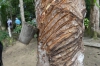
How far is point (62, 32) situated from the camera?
3.83 feet

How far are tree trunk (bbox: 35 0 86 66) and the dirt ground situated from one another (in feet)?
19.2

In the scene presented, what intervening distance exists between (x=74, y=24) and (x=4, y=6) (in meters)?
12.0

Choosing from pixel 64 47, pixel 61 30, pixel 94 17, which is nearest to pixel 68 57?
pixel 64 47

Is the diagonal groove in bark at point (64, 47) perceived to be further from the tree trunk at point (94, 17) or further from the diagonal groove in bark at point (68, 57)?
the tree trunk at point (94, 17)

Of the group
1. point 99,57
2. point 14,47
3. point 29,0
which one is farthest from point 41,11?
point 29,0

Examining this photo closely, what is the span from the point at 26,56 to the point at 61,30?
23.4ft

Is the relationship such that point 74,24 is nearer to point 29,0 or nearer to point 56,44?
point 56,44

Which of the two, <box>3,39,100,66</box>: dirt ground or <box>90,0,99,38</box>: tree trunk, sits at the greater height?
<box>90,0,99,38</box>: tree trunk

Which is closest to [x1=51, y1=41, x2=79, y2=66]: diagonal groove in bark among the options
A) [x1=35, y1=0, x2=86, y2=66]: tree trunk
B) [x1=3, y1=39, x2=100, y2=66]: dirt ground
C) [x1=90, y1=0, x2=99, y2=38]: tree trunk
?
[x1=35, y1=0, x2=86, y2=66]: tree trunk

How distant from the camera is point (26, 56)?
8.15 m

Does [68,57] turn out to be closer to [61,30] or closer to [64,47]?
[64,47]

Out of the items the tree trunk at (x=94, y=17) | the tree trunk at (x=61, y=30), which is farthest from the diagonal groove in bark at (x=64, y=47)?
the tree trunk at (x=94, y=17)

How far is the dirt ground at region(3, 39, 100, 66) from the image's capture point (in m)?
7.31

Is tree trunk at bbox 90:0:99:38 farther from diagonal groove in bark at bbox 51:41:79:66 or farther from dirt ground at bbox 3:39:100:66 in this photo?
diagonal groove in bark at bbox 51:41:79:66
